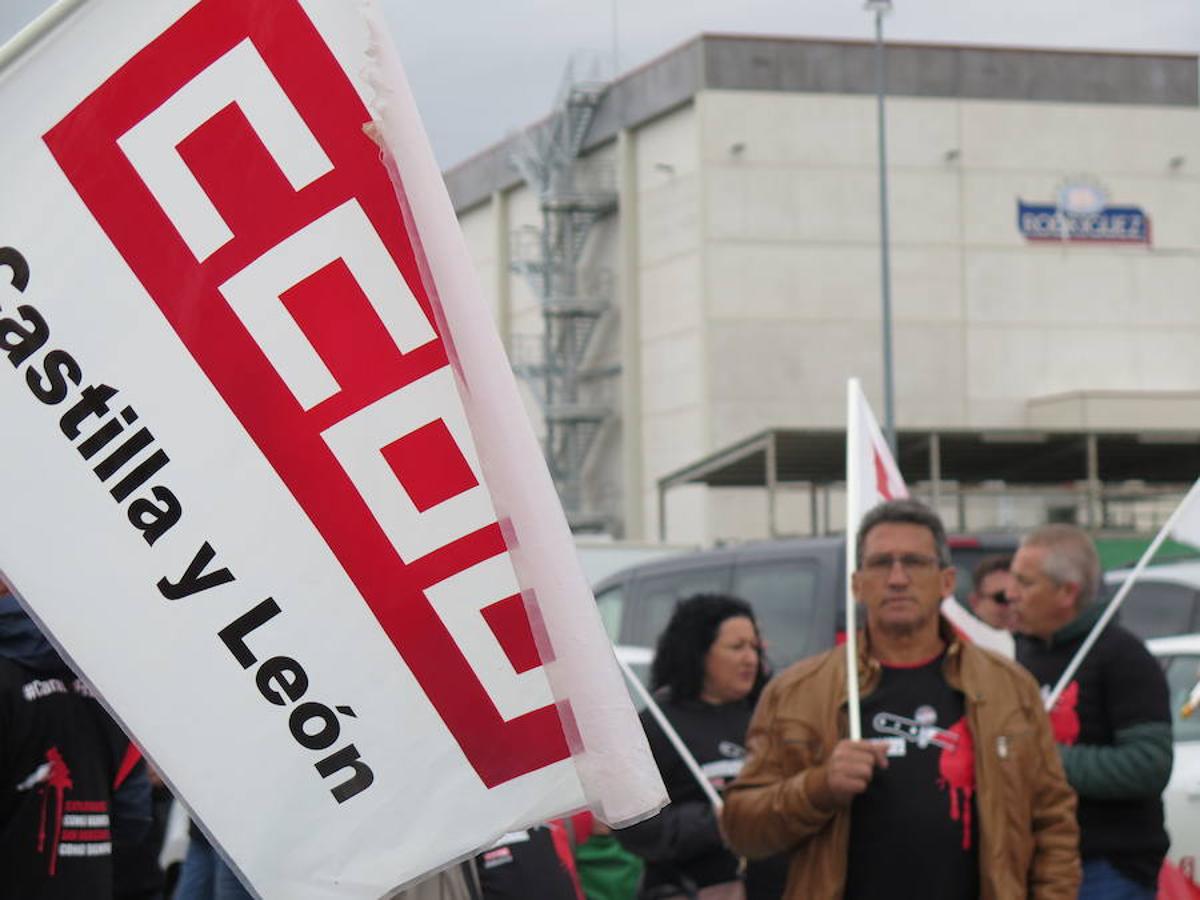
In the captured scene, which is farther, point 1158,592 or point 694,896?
point 1158,592

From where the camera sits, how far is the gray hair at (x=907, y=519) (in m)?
4.88

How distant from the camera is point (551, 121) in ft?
161

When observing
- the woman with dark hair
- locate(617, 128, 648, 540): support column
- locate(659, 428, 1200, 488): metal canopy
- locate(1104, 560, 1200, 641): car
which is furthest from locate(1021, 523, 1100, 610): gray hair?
locate(617, 128, 648, 540): support column

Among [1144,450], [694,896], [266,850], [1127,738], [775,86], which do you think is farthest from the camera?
[775,86]

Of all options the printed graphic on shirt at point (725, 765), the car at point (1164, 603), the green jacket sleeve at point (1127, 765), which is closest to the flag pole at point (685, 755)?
the printed graphic on shirt at point (725, 765)

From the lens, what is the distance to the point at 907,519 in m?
4.88

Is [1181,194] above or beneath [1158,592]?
above

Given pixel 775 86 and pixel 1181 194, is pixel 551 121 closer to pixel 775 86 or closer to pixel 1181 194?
pixel 775 86

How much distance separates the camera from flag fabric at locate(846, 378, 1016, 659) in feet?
20.0

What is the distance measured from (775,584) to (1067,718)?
4707 millimetres

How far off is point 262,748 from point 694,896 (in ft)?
12.8

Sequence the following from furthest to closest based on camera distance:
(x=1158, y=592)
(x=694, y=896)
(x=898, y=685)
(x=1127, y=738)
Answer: (x=1158, y=592)
(x=694, y=896)
(x=1127, y=738)
(x=898, y=685)

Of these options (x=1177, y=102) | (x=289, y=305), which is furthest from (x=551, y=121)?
(x=289, y=305)

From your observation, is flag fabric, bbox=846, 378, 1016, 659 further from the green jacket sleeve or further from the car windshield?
the car windshield
